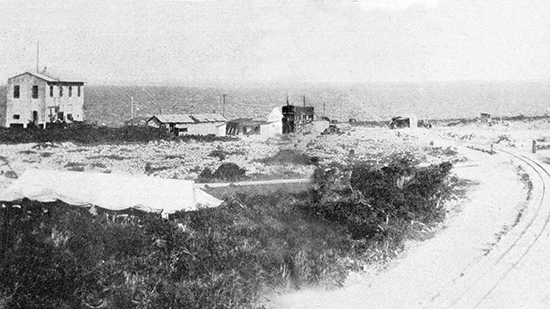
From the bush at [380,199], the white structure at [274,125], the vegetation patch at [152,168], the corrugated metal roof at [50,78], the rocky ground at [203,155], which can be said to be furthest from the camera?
the white structure at [274,125]

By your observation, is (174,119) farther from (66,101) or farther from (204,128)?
(66,101)

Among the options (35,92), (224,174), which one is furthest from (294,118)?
(35,92)

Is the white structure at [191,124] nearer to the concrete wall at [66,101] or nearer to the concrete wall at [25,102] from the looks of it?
the concrete wall at [66,101]

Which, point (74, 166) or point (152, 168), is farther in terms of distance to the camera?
point (152, 168)

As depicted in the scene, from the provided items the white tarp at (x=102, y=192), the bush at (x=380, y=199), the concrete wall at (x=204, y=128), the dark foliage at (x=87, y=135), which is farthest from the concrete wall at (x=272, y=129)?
the white tarp at (x=102, y=192)

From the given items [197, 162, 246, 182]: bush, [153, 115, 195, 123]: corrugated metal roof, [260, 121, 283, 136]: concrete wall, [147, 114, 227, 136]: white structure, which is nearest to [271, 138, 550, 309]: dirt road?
[197, 162, 246, 182]: bush

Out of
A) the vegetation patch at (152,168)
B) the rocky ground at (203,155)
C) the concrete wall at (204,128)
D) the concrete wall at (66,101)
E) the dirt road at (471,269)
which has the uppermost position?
the concrete wall at (66,101)
